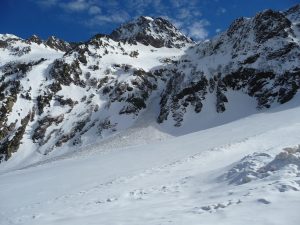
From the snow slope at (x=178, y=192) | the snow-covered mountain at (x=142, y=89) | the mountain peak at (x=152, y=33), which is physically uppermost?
the mountain peak at (x=152, y=33)

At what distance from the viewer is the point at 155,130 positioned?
208 feet

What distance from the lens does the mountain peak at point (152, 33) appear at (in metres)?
124

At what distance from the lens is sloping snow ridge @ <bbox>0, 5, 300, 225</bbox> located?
43.0 ft

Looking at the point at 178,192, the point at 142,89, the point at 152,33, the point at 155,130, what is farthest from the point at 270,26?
the point at 178,192

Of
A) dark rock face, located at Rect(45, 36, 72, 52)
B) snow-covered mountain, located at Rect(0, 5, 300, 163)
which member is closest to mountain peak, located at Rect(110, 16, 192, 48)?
dark rock face, located at Rect(45, 36, 72, 52)

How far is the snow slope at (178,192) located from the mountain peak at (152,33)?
96.2m

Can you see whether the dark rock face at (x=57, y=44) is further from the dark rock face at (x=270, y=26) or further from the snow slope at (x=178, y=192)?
the snow slope at (x=178, y=192)

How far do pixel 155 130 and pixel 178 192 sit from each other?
48.2 metres

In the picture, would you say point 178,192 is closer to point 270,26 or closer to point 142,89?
point 270,26

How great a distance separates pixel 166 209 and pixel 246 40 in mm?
64855

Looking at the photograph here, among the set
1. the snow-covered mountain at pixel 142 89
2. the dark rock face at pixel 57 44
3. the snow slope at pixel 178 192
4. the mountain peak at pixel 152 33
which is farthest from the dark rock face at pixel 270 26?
the dark rock face at pixel 57 44

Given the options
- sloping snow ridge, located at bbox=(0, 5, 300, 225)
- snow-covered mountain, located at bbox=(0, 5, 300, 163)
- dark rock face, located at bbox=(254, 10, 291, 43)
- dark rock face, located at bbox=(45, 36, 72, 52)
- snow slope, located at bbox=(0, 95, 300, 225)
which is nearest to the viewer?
snow slope, located at bbox=(0, 95, 300, 225)

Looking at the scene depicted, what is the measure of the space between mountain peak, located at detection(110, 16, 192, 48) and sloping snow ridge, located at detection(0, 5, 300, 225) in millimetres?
1179

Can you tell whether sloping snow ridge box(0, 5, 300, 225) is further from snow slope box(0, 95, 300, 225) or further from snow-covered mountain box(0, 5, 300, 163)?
snow-covered mountain box(0, 5, 300, 163)
